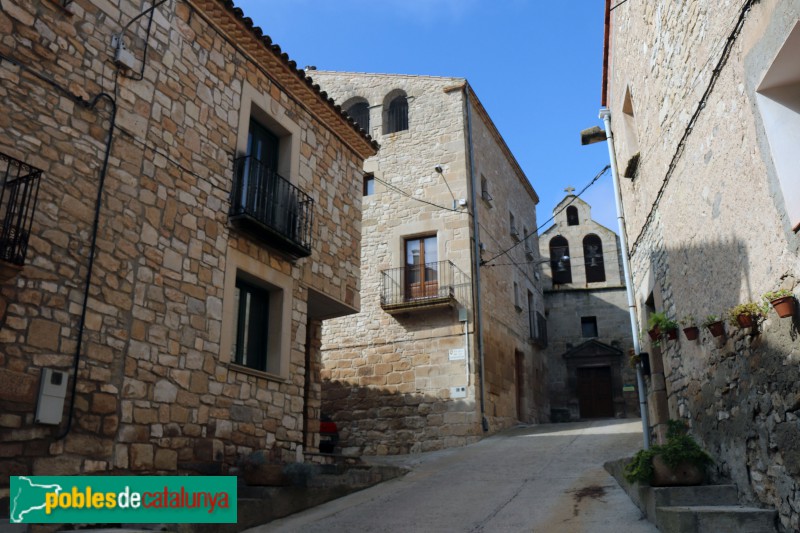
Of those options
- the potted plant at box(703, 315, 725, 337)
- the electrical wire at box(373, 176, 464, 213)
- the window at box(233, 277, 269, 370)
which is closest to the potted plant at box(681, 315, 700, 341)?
the potted plant at box(703, 315, 725, 337)

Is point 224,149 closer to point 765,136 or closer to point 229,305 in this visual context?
point 229,305

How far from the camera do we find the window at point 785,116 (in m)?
3.96

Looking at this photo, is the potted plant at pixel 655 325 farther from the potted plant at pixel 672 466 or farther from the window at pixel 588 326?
the window at pixel 588 326

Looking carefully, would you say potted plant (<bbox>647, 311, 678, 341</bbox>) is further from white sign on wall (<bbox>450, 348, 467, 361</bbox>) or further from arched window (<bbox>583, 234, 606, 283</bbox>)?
arched window (<bbox>583, 234, 606, 283</bbox>)

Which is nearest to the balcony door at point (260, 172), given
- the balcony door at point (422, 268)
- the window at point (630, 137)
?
the window at point (630, 137)

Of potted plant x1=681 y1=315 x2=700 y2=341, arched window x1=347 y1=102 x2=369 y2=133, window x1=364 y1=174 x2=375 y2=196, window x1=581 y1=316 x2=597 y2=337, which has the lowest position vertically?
potted plant x1=681 y1=315 x2=700 y2=341

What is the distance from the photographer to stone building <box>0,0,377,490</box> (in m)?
5.17

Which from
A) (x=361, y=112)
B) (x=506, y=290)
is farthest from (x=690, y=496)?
(x=361, y=112)

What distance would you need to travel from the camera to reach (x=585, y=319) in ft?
70.9

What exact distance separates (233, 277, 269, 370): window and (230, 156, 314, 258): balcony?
0.64 m

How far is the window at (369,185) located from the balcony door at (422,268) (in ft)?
5.72

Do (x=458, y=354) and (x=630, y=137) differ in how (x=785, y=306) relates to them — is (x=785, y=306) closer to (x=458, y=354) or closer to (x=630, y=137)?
(x=630, y=137)

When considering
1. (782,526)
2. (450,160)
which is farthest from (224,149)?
(450,160)

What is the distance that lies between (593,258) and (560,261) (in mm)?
1142
